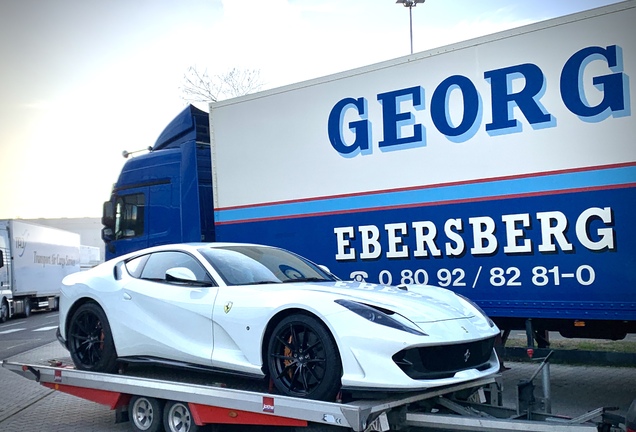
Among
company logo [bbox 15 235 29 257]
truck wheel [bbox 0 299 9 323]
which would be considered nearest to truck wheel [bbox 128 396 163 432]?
truck wheel [bbox 0 299 9 323]

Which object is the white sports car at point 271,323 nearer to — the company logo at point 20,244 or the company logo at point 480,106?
the company logo at point 480,106

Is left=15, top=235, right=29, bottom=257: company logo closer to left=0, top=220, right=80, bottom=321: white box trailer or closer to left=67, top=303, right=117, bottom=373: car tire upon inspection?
left=0, top=220, right=80, bottom=321: white box trailer

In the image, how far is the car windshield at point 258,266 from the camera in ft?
20.5

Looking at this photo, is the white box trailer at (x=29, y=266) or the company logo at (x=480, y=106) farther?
the white box trailer at (x=29, y=266)

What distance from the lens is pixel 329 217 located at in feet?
27.6

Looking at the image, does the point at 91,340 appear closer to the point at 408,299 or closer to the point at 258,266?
the point at 258,266

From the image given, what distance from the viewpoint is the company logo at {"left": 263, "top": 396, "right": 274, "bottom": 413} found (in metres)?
5.34

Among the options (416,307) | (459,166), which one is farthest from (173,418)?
(459,166)

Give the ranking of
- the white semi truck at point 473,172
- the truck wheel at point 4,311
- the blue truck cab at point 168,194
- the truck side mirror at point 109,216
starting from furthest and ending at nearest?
the truck wheel at point 4,311
the truck side mirror at point 109,216
the blue truck cab at point 168,194
the white semi truck at point 473,172

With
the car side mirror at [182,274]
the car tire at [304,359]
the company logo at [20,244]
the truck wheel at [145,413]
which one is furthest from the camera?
the company logo at [20,244]

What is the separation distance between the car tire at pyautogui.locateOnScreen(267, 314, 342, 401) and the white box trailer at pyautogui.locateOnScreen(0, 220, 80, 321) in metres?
17.3

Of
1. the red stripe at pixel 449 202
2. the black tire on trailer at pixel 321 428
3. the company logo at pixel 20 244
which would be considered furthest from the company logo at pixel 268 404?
the company logo at pixel 20 244

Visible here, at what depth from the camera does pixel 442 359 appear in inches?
203

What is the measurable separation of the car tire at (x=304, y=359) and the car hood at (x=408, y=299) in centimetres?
30
